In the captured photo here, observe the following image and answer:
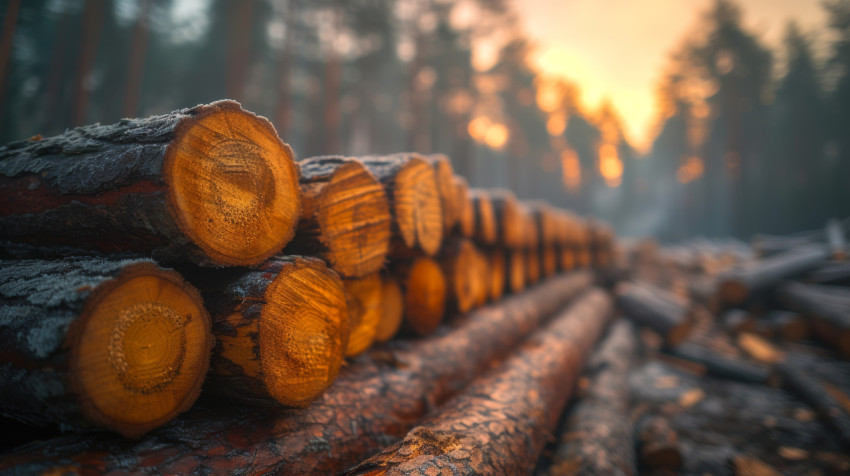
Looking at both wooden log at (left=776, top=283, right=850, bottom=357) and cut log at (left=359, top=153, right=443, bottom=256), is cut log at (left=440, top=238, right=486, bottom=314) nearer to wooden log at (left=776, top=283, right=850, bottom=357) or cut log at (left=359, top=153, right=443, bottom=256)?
cut log at (left=359, top=153, right=443, bottom=256)

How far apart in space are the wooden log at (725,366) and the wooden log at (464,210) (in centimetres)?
330

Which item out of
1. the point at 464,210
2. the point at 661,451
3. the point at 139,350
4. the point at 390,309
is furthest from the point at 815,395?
the point at 139,350

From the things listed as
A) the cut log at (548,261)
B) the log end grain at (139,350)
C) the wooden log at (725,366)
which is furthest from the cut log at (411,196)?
the wooden log at (725,366)

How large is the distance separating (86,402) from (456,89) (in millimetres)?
22635

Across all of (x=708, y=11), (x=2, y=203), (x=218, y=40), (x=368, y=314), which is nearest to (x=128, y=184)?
(x=2, y=203)

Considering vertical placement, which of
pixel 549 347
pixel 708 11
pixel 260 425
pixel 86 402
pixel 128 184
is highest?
pixel 708 11

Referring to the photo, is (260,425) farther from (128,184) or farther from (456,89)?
(456,89)

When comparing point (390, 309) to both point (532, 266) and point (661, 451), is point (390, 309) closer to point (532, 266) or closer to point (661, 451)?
point (661, 451)

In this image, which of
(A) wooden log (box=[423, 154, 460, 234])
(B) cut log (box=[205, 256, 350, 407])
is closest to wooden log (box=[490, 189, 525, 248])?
(A) wooden log (box=[423, 154, 460, 234])

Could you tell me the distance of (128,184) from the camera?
1.12 meters

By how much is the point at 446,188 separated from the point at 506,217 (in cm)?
125

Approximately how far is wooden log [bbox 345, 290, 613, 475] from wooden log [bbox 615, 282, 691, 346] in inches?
105

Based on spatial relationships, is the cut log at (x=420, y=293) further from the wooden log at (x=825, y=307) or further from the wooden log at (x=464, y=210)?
the wooden log at (x=825, y=307)

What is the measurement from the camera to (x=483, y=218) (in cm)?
334
